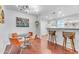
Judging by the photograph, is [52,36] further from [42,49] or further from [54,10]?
[54,10]

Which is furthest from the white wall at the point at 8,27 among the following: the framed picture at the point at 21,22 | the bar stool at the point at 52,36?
the bar stool at the point at 52,36

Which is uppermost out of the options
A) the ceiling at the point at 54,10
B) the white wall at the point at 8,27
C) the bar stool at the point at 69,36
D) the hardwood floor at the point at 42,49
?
the ceiling at the point at 54,10

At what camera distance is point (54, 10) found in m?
1.86

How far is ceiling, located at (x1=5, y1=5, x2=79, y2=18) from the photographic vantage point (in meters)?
1.80

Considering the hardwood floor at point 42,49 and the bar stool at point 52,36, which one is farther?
the bar stool at point 52,36

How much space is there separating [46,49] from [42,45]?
96 mm

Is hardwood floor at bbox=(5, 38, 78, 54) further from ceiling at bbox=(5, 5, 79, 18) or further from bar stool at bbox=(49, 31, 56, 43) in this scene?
ceiling at bbox=(5, 5, 79, 18)

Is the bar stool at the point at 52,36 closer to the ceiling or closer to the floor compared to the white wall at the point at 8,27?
closer to the floor

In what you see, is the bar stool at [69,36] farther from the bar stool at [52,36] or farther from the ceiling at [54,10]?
the ceiling at [54,10]

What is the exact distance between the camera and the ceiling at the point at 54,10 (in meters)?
1.80

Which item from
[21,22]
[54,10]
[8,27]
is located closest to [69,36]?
[54,10]

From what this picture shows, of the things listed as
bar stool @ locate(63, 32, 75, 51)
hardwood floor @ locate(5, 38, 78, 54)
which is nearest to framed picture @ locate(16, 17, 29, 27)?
hardwood floor @ locate(5, 38, 78, 54)
